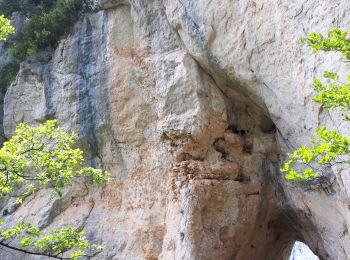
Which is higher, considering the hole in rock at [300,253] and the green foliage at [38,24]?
the green foliage at [38,24]

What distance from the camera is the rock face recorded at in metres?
8.33

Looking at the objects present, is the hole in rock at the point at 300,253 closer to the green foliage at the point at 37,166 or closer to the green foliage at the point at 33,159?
the green foliage at the point at 37,166

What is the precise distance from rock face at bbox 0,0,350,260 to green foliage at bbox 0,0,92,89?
1.70ft

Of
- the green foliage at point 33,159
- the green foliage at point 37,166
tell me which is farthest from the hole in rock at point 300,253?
the green foliage at point 33,159

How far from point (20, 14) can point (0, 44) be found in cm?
115

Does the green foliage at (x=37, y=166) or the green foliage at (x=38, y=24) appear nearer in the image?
the green foliage at (x=37, y=166)

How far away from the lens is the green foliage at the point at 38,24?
11.9m

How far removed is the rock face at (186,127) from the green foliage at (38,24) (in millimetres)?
517

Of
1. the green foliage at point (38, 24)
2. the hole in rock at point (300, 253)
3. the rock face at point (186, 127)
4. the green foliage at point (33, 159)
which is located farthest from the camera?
the hole in rock at point (300, 253)

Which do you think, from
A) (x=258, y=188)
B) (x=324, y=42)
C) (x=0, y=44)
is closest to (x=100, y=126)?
(x=258, y=188)

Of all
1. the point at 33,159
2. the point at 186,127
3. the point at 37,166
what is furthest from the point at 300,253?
the point at 33,159

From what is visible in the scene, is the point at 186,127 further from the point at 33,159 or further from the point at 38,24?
the point at 38,24

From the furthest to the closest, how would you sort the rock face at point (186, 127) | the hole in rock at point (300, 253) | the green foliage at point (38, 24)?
the hole in rock at point (300, 253)
the green foliage at point (38, 24)
the rock face at point (186, 127)

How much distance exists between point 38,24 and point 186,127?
5.92 m
